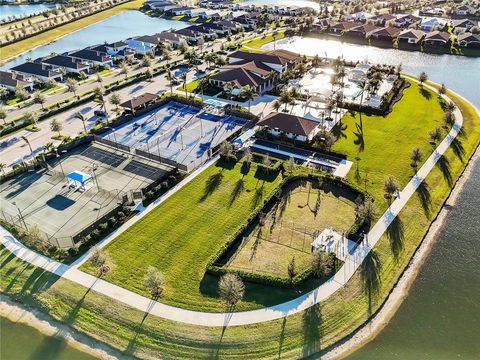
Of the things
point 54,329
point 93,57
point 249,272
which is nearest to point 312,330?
point 249,272

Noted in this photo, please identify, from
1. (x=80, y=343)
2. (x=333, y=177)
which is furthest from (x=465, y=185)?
(x=80, y=343)

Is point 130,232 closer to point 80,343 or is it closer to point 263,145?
point 80,343

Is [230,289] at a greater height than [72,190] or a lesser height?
greater

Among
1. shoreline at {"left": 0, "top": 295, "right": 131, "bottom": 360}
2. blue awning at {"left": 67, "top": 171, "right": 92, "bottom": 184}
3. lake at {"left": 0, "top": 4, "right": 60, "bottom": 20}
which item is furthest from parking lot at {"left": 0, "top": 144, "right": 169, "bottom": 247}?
lake at {"left": 0, "top": 4, "right": 60, "bottom": 20}

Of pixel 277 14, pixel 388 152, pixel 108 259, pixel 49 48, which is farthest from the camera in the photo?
pixel 277 14

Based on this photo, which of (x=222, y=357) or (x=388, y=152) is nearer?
(x=222, y=357)

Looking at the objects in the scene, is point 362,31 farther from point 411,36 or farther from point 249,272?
point 249,272

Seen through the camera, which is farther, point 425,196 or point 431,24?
point 431,24
